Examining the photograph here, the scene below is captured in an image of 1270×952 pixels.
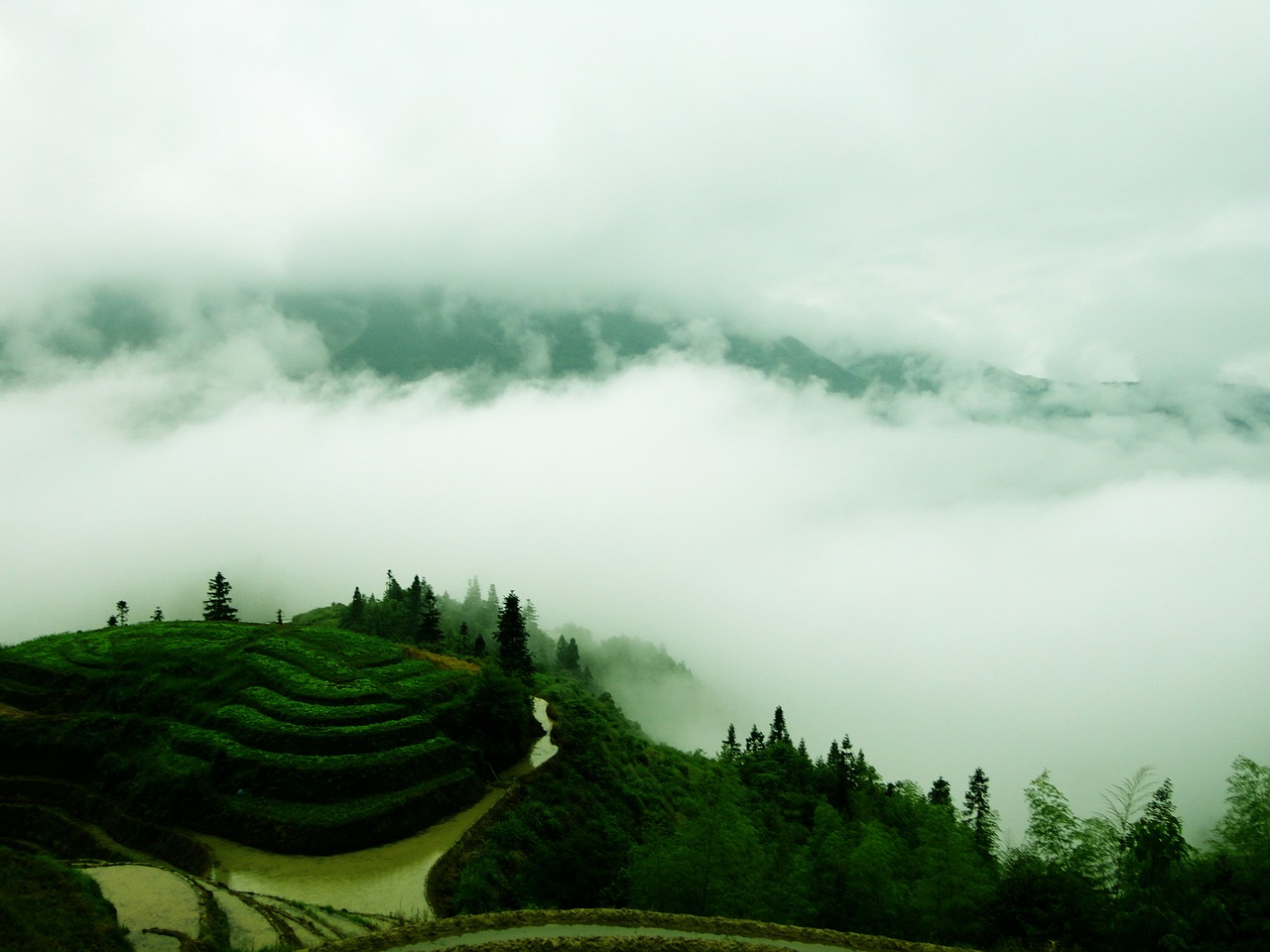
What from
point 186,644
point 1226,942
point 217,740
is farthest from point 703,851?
point 186,644

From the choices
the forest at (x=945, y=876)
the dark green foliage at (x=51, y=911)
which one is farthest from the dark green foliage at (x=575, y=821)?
the dark green foliage at (x=51, y=911)

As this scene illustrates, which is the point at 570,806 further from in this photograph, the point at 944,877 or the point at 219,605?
the point at 219,605

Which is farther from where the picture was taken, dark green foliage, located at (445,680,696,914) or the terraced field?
the terraced field

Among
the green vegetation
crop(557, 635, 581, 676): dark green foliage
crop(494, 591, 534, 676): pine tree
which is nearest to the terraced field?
the green vegetation

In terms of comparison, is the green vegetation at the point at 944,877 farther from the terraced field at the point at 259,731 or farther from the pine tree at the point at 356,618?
the pine tree at the point at 356,618

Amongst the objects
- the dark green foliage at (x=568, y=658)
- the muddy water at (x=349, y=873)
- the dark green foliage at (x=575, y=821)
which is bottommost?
the muddy water at (x=349, y=873)

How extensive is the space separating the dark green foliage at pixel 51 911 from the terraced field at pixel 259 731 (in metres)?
15.9

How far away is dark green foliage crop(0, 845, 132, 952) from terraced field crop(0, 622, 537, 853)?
1592cm

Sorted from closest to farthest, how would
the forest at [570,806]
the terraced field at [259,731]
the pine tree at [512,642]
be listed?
the forest at [570,806] < the terraced field at [259,731] < the pine tree at [512,642]

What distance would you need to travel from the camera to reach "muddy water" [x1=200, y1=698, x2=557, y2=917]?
33.4 metres

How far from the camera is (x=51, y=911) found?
20.5 metres

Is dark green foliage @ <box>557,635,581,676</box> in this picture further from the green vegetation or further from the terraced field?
the green vegetation

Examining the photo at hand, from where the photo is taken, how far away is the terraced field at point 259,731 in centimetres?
3991

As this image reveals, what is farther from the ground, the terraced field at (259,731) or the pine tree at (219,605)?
the pine tree at (219,605)
